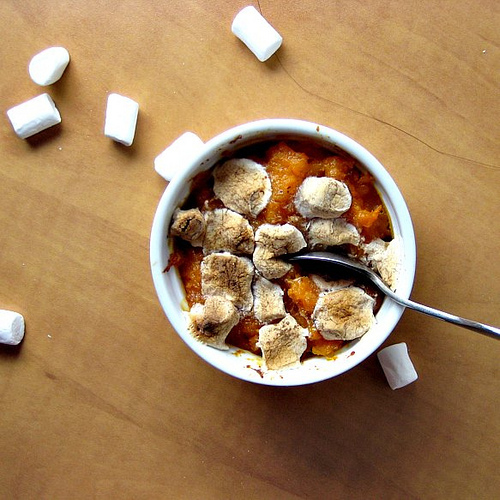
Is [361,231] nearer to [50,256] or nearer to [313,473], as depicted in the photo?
[313,473]

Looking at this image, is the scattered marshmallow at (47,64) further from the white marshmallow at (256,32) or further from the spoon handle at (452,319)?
the spoon handle at (452,319)

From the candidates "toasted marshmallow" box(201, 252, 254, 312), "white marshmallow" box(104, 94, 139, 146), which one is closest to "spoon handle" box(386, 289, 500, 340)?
"toasted marshmallow" box(201, 252, 254, 312)

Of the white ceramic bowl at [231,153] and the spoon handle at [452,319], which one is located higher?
the white ceramic bowl at [231,153]

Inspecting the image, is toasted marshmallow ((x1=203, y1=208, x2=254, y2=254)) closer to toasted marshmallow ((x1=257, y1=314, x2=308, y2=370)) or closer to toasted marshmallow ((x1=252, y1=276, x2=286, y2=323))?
toasted marshmallow ((x1=252, y1=276, x2=286, y2=323))

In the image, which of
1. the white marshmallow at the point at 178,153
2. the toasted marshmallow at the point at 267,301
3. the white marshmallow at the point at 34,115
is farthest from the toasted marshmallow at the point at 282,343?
the white marshmallow at the point at 34,115

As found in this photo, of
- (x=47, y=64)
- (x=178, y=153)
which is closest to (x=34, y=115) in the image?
(x=47, y=64)

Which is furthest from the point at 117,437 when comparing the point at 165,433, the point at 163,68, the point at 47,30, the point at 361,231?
the point at 47,30
